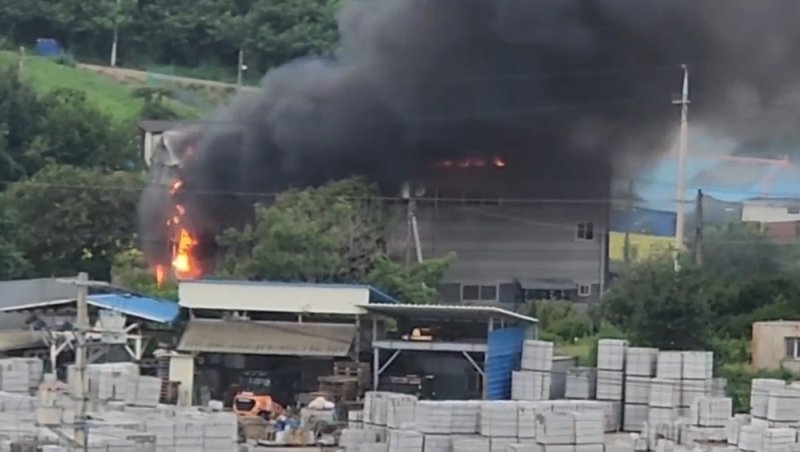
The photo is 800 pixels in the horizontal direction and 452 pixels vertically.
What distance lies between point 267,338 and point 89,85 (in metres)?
29.8

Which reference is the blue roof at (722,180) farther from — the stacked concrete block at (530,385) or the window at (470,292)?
the stacked concrete block at (530,385)

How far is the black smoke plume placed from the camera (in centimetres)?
3638

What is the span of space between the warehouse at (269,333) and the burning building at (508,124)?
8.06 m

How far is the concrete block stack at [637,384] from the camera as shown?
82.2 feet

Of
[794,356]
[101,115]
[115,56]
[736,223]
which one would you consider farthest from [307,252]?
[115,56]

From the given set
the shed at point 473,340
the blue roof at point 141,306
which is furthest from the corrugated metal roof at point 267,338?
the shed at point 473,340

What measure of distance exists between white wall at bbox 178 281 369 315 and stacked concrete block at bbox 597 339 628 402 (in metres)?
3.89

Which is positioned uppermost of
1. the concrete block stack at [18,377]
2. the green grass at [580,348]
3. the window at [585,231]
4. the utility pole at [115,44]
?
the utility pole at [115,44]

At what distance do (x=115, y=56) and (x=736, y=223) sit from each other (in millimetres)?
24379

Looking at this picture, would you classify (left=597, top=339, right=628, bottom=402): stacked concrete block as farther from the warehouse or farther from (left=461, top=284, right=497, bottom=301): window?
(left=461, top=284, right=497, bottom=301): window

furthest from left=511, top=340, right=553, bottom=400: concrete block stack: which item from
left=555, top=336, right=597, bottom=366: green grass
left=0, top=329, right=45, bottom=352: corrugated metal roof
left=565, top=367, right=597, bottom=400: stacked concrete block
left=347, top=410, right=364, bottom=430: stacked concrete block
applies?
left=0, top=329, right=45, bottom=352: corrugated metal roof

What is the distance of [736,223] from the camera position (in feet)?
135

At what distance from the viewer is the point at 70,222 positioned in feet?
120

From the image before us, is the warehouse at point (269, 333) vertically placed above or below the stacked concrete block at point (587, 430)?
above
